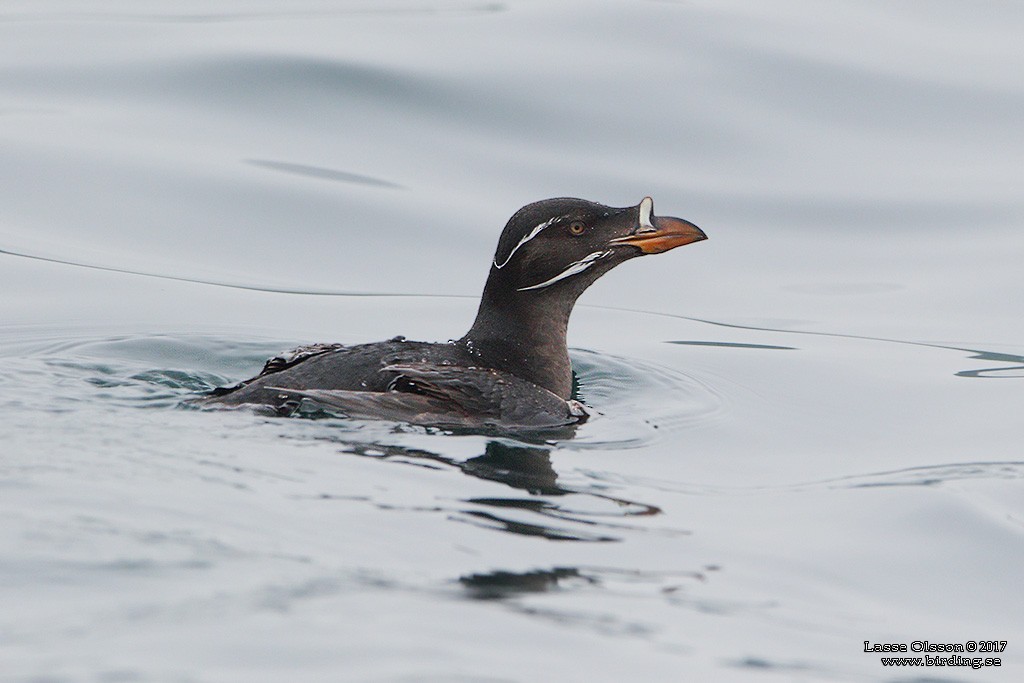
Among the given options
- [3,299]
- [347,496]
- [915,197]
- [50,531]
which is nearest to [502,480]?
[347,496]

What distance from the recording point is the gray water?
510 centimetres

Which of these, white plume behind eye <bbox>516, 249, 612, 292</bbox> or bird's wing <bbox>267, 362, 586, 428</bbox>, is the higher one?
white plume behind eye <bbox>516, 249, 612, 292</bbox>

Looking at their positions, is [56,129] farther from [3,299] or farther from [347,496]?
[347,496]

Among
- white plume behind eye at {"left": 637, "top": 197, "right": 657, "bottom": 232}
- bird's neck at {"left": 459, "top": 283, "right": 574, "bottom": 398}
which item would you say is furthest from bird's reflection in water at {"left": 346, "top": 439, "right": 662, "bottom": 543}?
white plume behind eye at {"left": 637, "top": 197, "right": 657, "bottom": 232}

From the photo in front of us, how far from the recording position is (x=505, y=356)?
7.86 meters

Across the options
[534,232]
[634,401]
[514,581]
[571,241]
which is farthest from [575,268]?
[514,581]

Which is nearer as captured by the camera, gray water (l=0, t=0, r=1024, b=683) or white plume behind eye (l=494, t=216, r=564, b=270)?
gray water (l=0, t=0, r=1024, b=683)

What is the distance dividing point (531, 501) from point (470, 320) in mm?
4135

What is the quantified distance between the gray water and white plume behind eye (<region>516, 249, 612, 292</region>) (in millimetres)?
744

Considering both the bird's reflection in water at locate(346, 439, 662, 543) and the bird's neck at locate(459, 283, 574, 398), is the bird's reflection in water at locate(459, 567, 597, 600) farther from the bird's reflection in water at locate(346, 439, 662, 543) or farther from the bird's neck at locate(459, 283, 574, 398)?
the bird's neck at locate(459, 283, 574, 398)

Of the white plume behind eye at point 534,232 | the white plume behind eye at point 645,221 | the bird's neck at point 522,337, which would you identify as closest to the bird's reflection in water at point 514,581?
the bird's neck at point 522,337

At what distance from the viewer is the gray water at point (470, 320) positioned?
16.7ft

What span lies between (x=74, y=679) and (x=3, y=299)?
20.6 ft

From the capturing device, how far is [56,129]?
13.2 m
